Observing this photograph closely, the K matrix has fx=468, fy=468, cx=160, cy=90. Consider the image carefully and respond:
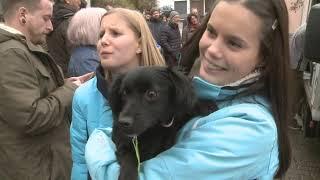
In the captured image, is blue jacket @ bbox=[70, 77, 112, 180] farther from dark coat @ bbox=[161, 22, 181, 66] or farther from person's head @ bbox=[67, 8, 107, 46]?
dark coat @ bbox=[161, 22, 181, 66]

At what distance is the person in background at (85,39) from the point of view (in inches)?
181

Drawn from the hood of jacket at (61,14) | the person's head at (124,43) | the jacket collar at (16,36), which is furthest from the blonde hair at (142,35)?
the hood of jacket at (61,14)

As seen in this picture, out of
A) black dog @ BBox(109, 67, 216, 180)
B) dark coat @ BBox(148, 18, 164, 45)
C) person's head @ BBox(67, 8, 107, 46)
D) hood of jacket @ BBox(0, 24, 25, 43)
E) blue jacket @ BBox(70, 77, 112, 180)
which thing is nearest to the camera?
black dog @ BBox(109, 67, 216, 180)

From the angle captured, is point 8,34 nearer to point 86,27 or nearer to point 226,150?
point 86,27

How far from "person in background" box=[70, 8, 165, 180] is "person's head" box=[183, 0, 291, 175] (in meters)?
0.84

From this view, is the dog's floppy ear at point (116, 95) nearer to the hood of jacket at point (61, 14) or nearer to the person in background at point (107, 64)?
the person in background at point (107, 64)

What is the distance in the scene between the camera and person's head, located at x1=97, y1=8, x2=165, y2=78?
9.20 feet

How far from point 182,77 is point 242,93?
0.29 m

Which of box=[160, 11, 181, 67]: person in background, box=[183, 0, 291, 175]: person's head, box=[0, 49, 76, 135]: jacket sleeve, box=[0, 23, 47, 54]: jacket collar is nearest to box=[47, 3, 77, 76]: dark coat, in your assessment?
box=[0, 23, 47, 54]: jacket collar

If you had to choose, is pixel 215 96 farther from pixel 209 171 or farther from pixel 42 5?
pixel 42 5

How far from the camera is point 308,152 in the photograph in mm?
7254

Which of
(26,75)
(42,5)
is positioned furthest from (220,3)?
(42,5)

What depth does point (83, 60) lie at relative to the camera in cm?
466

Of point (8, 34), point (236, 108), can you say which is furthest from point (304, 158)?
point (236, 108)
